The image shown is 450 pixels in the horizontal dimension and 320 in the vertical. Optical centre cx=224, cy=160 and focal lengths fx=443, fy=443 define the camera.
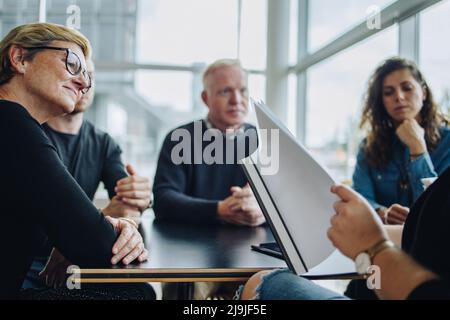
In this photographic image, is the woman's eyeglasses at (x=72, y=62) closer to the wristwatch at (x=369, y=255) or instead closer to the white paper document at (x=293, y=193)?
the white paper document at (x=293, y=193)

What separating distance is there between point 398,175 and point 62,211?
1.50 meters

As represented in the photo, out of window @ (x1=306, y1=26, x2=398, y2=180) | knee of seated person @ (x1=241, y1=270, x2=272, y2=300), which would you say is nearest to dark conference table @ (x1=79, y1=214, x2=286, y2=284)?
knee of seated person @ (x1=241, y1=270, x2=272, y2=300)

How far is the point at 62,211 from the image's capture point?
40.3 inches

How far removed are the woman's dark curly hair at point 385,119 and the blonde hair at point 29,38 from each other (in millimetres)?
1419

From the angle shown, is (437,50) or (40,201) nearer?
(40,201)

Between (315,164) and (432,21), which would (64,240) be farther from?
(432,21)

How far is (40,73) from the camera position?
1.22 meters

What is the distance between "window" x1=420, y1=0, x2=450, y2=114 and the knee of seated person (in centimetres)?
166

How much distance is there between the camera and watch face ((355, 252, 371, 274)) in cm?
81

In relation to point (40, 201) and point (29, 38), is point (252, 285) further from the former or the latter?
point (29, 38)

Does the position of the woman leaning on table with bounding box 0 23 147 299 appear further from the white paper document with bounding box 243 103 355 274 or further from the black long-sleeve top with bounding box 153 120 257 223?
the black long-sleeve top with bounding box 153 120 257 223

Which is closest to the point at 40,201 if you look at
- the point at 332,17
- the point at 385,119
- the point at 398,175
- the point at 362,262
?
the point at 362,262

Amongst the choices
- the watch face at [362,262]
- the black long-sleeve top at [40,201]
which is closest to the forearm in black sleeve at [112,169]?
the black long-sleeve top at [40,201]

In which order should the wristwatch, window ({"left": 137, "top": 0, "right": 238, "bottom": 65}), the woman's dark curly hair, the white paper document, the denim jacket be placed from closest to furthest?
1. the wristwatch
2. the white paper document
3. the denim jacket
4. the woman's dark curly hair
5. window ({"left": 137, "top": 0, "right": 238, "bottom": 65})
